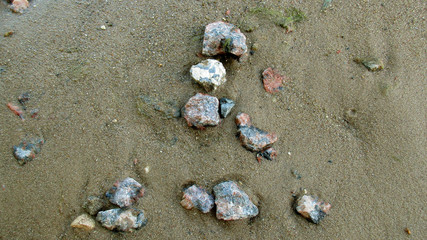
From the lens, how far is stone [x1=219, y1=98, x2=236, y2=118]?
197 centimetres

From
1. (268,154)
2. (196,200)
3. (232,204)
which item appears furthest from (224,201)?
(268,154)

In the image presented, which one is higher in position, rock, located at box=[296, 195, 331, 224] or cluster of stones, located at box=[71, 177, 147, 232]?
rock, located at box=[296, 195, 331, 224]

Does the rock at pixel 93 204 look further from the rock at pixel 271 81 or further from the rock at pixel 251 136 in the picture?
the rock at pixel 271 81

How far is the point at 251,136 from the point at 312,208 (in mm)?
591

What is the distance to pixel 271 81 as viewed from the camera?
2098mm

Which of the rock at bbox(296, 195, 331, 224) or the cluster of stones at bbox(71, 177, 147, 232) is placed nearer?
the cluster of stones at bbox(71, 177, 147, 232)

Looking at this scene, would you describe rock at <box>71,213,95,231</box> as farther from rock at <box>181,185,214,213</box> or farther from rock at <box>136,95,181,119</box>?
rock at <box>136,95,181,119</box>

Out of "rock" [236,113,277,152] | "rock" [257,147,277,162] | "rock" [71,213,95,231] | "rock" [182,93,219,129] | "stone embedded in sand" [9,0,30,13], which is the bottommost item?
"rock" [71,213,95,231]

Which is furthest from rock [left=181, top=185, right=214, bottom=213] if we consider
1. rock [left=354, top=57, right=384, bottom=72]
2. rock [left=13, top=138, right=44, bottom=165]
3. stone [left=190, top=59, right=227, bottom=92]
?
rock [left=354, top=57, right=384, bottom=72]

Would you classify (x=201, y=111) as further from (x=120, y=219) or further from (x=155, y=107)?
(x=120, y=219)

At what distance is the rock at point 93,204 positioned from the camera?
5.79 feet

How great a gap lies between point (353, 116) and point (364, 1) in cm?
99

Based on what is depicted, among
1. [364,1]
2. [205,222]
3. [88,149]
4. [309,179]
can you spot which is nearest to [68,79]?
[88,149]

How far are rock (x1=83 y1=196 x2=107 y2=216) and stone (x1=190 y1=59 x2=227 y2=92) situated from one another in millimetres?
980
